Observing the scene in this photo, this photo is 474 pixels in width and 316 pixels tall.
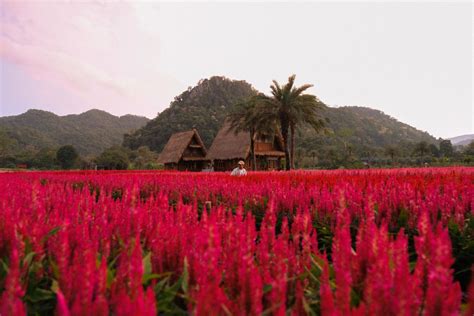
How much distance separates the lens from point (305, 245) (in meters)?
1.88

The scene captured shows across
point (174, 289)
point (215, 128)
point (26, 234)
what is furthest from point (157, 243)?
point (215, 128)

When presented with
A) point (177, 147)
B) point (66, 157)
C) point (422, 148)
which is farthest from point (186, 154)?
point (422, 148)

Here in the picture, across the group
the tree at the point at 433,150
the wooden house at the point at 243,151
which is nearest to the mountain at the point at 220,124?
the tree at the point at 433,150

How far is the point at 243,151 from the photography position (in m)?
36.0

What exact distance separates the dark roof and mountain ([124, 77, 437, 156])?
2009cm

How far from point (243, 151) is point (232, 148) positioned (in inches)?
91.1

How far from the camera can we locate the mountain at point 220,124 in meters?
67.8

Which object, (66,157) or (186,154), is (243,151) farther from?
(66,157)

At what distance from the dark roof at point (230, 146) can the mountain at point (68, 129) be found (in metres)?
55.8

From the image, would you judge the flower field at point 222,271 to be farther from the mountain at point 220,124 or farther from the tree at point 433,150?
the tree at point 433,150

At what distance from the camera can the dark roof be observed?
36375mm

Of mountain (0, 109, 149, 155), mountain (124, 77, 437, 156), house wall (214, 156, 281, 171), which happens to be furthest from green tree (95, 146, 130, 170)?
mountain (0, 109, 149, 155)

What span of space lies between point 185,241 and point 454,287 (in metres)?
1.24

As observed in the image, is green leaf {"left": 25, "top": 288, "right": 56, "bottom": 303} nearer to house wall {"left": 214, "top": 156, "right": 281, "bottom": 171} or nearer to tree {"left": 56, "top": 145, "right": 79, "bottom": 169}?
house wall {"left": 214, "top": 156, "right": 281, "bottom": 171}
